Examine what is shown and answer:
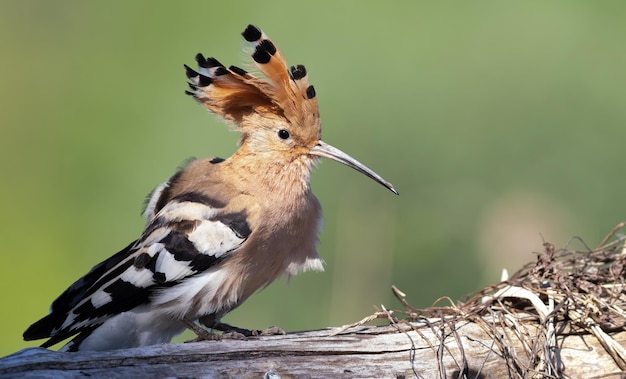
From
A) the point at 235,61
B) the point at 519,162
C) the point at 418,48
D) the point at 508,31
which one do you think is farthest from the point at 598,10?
the point at 235,61

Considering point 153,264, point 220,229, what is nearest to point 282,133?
point 220,229

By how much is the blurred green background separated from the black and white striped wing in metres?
0.82

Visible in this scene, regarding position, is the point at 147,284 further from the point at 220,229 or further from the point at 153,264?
the point at 220,229

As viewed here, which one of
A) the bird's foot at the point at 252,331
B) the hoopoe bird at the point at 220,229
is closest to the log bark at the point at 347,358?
the bird's foot at the point at 252,331

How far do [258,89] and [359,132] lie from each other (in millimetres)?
2054

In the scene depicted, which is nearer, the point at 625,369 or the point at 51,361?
the point at 51,361

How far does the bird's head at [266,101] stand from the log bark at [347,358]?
71 cm

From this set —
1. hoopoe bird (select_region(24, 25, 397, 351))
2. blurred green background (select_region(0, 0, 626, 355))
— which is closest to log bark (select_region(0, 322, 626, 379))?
hoopoe bird (select_region(24, 25, 397, 351))

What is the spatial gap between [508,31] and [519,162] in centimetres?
130

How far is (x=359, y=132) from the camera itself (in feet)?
16.6

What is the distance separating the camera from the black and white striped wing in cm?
278

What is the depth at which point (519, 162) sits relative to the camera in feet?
16.2

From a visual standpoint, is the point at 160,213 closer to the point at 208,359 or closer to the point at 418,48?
the point at 208,359

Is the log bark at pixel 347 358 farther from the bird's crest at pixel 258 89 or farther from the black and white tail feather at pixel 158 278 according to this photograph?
the bird's crest at pixel 258 89
